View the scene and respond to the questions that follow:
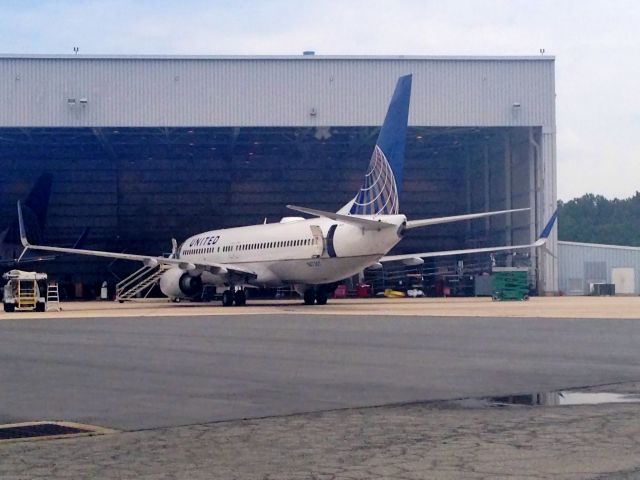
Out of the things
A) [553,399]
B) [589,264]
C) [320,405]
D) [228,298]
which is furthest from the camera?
[589,264]

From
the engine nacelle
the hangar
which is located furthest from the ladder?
the hangar

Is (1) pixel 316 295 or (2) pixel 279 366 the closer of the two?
(2) pixel 279 366

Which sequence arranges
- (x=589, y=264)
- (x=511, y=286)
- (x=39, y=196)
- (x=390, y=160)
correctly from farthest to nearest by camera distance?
(x=589, y=264)
(x=39, y=196)
(x=511, y=286)
(x=390, y=160)

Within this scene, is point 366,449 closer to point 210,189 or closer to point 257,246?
point 257,246

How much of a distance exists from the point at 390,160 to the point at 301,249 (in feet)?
16.6

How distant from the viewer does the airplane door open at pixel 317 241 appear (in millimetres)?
39094

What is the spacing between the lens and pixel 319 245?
129ft

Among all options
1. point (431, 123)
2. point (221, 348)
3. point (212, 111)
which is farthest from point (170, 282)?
point (221, 348)

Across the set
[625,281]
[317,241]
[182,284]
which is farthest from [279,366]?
[625,281]

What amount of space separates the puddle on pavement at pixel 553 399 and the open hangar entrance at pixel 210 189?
5184 cm

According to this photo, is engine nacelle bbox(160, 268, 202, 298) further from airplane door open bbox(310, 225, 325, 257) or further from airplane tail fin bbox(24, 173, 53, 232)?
airplane tail fin bbox(24, 173, 53, 232)

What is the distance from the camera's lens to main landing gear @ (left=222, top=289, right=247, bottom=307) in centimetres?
4350

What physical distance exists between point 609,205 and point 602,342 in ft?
392

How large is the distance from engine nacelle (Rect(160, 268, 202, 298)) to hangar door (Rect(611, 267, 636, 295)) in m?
30.8
